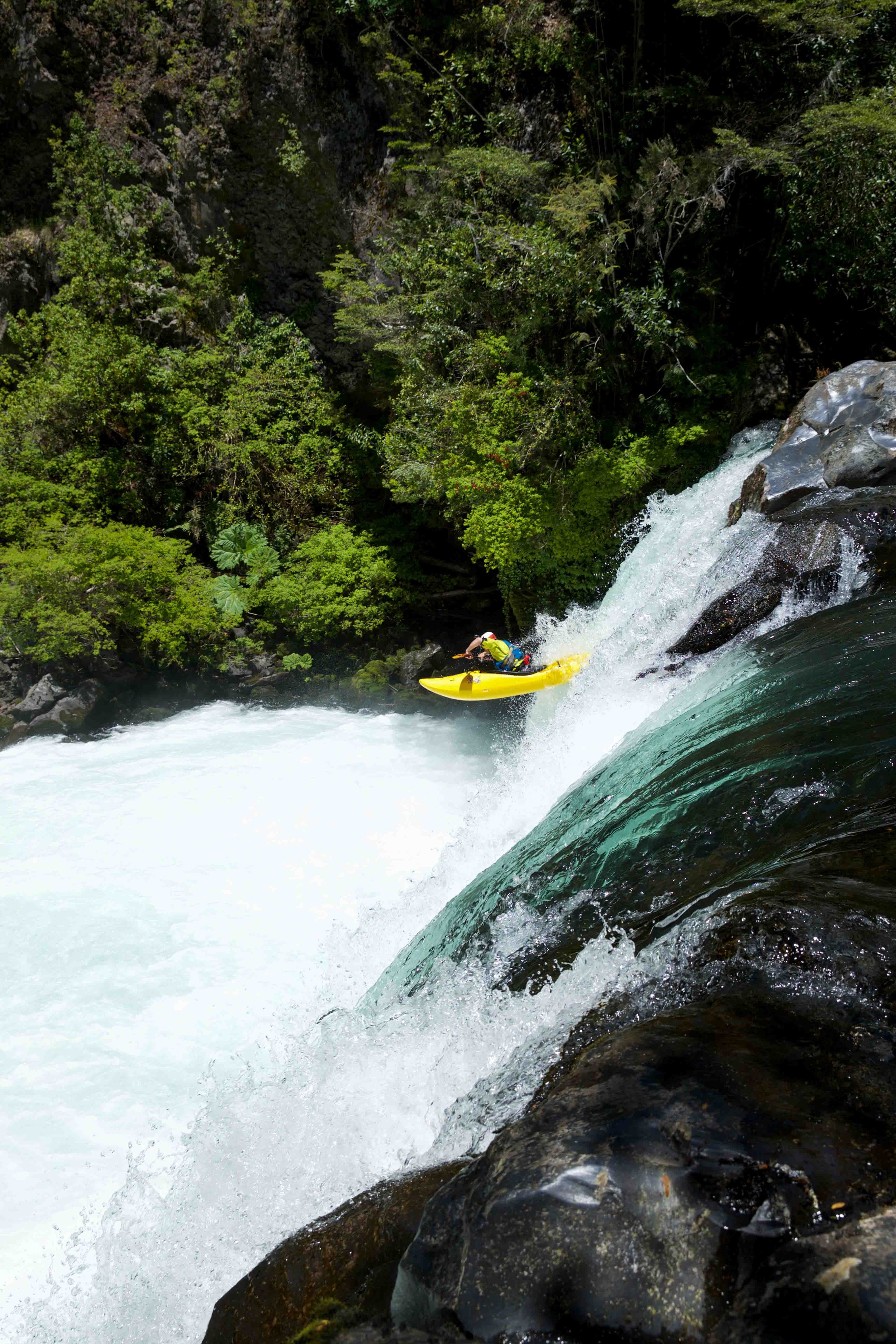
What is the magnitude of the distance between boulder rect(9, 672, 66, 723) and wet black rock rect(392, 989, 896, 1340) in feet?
28.7

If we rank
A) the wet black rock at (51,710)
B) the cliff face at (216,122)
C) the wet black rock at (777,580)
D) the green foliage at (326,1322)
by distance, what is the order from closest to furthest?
the green foliage at (326,1322)
the wet black rock at (777,580)
the wet black rock at (51,710)
the cliff face at (216,122)

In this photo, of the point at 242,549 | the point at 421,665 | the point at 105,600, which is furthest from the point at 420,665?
the point at 105,600

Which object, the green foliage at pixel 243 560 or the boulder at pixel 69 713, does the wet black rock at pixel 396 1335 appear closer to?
the boulder at pixel 69 713

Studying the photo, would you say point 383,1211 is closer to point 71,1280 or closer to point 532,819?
point 71,1280

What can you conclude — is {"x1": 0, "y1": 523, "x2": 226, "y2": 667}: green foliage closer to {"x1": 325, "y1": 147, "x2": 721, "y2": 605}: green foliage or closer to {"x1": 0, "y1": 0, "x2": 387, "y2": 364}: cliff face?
{"x1": 325, "y1": 147, "x2": 721, "y2": 605}: green foliage

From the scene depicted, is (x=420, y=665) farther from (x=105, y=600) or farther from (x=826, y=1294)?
(x=826, y=1294)

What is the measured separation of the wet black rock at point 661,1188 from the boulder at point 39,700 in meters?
8.73

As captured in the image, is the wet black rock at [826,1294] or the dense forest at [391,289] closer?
the wet black rock at [826,1294]

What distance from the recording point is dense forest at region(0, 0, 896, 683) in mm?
7867

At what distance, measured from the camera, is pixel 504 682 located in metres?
7.11

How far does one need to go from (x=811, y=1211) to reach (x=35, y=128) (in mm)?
14446

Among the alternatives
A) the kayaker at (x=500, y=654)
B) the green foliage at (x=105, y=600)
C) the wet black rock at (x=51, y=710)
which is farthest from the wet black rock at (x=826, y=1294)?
the green foliage at (x=105, y=600)

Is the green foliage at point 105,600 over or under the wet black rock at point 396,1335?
over

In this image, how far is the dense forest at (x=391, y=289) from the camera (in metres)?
7.87
